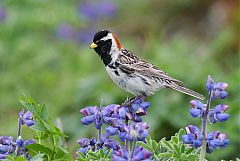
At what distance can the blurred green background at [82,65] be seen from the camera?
651cm

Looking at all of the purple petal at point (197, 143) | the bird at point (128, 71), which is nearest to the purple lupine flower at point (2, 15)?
the bird at point (128, 71)

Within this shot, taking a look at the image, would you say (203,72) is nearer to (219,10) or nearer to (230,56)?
(230,56)

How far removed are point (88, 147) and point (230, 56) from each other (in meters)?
6.09

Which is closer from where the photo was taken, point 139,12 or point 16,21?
point 16,21

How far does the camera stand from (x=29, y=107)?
10.0 feet

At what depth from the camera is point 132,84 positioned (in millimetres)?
4273

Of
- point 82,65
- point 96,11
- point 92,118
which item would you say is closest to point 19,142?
point 92,118

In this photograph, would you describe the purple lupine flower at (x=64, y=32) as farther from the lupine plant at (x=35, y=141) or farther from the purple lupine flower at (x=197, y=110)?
the purple lupine flower at (x=197, y=110)

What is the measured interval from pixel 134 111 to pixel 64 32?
544cm

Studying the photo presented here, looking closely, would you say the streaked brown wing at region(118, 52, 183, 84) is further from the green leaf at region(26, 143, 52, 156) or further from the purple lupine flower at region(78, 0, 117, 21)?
the purple lupine flower at region(78, 0, 117, 21)

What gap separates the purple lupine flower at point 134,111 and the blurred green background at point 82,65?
231 centimetres

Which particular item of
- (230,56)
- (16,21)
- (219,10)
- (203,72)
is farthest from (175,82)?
(219,10)

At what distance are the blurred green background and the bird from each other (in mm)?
1316

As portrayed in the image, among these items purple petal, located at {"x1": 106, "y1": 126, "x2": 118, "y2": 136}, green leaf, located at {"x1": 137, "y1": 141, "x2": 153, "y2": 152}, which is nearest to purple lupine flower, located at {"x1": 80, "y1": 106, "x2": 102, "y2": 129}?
purple petal, located at {"x1": 106, "y1": 126, "x2": 118, "y2": 136}
